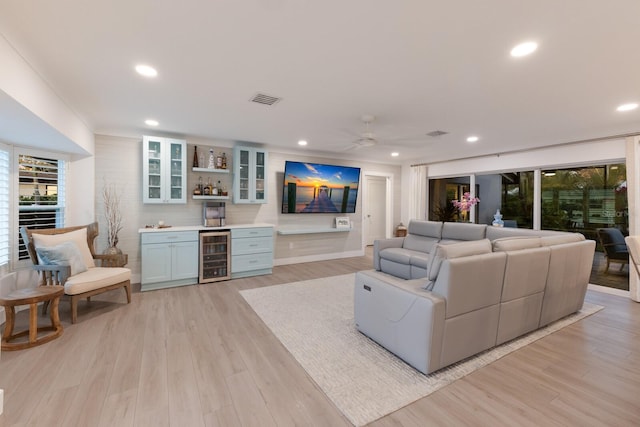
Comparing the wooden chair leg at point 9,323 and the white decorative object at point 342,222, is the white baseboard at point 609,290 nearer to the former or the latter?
the white decorative object at point 342,222

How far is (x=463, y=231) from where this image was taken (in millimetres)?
4508

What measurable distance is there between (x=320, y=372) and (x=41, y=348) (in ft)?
8.10

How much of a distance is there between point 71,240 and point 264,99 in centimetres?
289

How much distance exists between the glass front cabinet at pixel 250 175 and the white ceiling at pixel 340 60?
115 centimetres

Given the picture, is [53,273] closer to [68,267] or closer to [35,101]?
[68,267]

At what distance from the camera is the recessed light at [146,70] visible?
235 centimetres

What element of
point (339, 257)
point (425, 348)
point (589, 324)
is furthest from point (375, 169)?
point (425, 348)

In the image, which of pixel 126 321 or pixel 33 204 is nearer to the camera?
pixel 126 321

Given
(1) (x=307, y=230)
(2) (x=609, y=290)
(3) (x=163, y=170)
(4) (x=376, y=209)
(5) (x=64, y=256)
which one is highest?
(3) (x=163, y=170)

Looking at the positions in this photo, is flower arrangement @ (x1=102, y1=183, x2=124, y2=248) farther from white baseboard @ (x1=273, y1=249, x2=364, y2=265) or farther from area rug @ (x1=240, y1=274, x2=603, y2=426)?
white baseboard @ (x1=273, y1=249, x2=364, y2=265)

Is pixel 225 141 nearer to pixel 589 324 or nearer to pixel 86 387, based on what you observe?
pixel 86 387

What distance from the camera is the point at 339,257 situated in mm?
6602

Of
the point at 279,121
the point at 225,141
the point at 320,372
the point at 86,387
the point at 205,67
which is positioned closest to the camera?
the point at 86,387

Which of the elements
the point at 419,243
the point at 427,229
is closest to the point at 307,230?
the point at 419,243
